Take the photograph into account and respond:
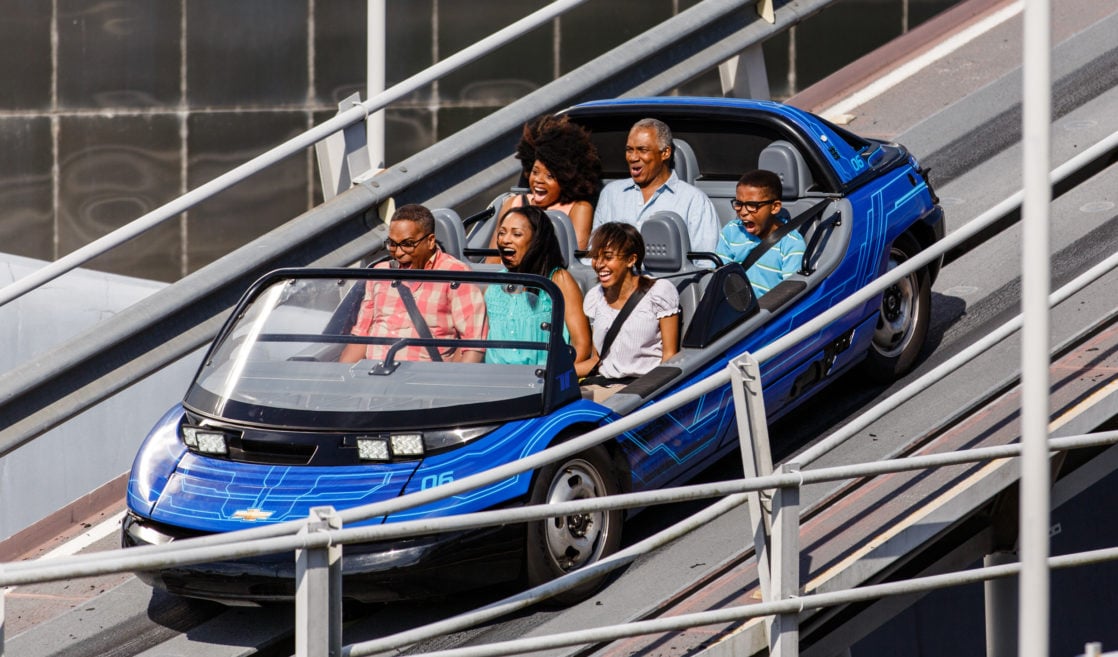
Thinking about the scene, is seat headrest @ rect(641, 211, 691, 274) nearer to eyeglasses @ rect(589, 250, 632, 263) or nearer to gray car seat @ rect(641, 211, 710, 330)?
gray car seat @ rect(641, 211, 710, 330)

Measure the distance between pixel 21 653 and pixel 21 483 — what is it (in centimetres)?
624

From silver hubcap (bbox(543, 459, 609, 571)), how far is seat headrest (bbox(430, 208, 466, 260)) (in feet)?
6.48

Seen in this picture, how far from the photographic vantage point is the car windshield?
6.66 meters

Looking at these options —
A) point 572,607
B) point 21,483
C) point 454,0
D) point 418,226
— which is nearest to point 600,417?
point 572,607

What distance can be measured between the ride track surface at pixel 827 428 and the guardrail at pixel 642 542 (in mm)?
473

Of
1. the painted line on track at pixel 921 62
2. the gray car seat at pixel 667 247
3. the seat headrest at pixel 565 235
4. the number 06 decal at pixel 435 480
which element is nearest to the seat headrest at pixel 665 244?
the gray car seat at pixel 667 247

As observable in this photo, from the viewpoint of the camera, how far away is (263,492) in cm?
638

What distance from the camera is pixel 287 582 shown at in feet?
20.4

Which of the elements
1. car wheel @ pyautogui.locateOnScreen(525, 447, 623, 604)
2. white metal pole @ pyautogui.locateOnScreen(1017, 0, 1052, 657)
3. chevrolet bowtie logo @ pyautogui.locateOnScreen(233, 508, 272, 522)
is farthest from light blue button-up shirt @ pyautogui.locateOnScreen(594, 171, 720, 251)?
white metal pole @ pyautogui.locateOnScreen(1017, 0, 1052, 657)

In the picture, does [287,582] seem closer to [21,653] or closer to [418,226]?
[21,653]

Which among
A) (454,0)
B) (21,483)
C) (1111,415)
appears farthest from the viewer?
(454,0)

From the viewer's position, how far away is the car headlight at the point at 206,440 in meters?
6.66

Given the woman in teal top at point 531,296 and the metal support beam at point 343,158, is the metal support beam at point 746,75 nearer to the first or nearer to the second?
the metal support beam at point 343,158

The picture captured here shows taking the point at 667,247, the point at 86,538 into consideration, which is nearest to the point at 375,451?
the point at 667,247
